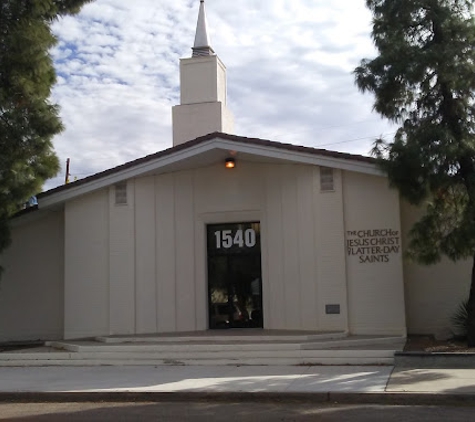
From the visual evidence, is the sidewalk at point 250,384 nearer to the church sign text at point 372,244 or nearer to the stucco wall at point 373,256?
the stucco wall at point 373,256

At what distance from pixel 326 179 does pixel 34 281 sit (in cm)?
895

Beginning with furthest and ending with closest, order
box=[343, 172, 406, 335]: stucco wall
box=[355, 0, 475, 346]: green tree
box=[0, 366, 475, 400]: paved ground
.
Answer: box=[343, 172, 406, 335]: stucco wall, box=[355, 0, 475, 346]: green tree, box=[0, 366, 475, 400]: paved ground

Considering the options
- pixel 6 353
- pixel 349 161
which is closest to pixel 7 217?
pixel 6 353

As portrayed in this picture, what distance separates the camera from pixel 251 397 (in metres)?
9.54

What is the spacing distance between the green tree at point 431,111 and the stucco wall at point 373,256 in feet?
7.15

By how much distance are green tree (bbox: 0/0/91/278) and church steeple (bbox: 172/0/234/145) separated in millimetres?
8679

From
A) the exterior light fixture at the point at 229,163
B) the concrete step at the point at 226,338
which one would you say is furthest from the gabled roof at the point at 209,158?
the concrete step at the point at 226,338

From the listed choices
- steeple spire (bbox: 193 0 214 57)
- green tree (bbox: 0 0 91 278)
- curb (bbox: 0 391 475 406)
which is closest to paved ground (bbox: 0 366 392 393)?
curb (bbox: 0 391 475 406)

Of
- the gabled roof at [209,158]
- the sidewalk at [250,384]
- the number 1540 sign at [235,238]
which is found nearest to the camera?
the sidewalk at [250,384]

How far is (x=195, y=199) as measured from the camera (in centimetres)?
1716

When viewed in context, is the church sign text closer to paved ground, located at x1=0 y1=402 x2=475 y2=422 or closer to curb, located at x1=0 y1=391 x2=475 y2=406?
curb, located at x1=0 y1=391 x2=475 y2=406

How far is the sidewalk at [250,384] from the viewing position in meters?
9.30

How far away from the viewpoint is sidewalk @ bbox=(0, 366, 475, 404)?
9297 millimetres

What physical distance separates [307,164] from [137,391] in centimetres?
794
